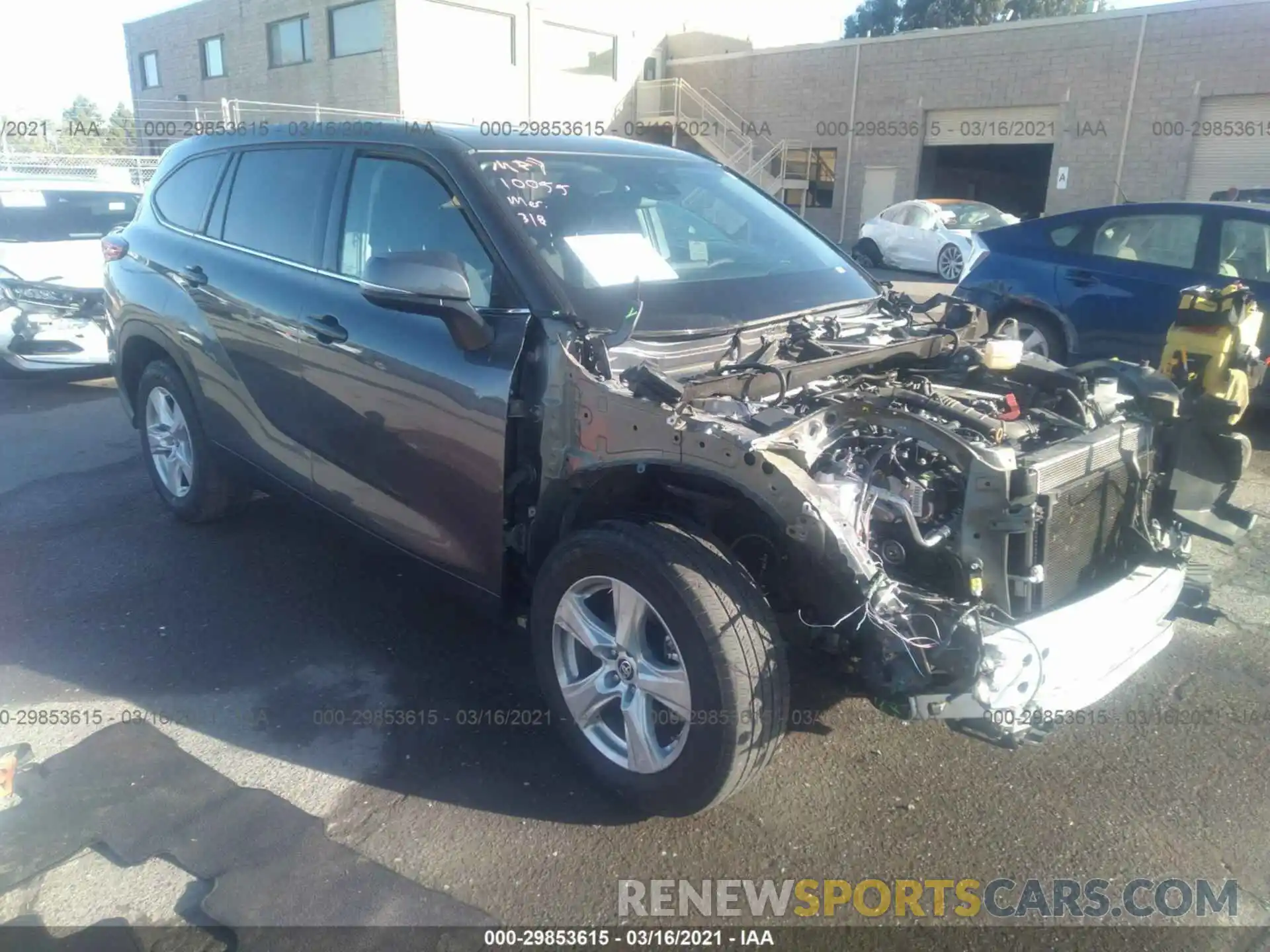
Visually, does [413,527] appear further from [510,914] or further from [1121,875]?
[1121,875]

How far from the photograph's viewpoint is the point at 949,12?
41094mm

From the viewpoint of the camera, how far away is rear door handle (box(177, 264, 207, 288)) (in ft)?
14.8

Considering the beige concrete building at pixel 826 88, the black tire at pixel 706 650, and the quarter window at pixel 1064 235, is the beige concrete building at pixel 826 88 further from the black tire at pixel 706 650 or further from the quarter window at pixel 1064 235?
the black tire at pixel 706 650

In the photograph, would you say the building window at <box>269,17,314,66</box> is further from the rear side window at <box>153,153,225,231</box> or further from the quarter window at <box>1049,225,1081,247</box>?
the rear side window at <box>153,153,225,231</box>

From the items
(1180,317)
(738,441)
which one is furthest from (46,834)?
(1180,317)

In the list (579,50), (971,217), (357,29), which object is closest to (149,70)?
(357,29)

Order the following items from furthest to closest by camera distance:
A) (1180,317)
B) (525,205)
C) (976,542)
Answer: (1180,317) < (525,205) < (976,542)

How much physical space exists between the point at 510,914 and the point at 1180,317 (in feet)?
12.1

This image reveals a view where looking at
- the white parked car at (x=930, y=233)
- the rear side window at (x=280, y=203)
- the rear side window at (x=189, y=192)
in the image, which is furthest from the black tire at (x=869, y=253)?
the rear side window at (x=280, y=203)

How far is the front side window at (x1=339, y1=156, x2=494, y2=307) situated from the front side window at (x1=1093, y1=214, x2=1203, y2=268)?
5.92 meters

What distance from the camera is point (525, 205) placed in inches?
135

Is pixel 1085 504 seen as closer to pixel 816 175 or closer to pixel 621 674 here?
pixel 621 674

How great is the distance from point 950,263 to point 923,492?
16.6 metres

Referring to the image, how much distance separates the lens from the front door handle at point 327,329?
3648mm
